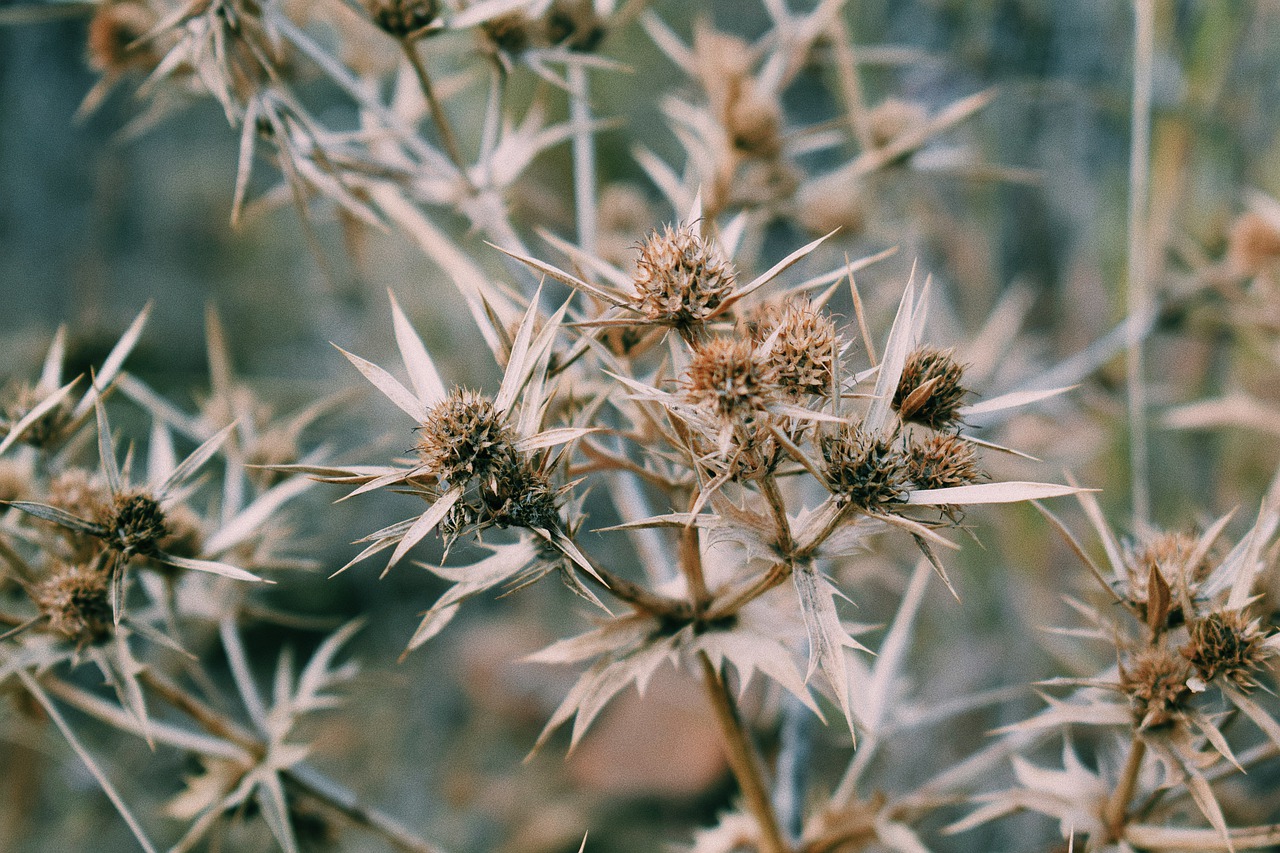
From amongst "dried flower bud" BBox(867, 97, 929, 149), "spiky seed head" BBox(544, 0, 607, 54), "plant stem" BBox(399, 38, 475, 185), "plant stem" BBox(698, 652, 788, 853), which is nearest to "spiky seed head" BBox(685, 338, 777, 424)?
"plant stem" BBox(698, 652, 788, 853)

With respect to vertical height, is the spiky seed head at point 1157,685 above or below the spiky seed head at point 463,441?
below

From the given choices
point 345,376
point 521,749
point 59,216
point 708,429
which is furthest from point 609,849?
point 59,216

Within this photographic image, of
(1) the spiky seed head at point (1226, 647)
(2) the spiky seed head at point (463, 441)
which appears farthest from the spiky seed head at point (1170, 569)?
(2) the spiky seed head at point (463, 441)

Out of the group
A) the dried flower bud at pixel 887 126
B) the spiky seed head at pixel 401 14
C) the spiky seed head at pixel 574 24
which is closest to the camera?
the spiky seed head at pixel 401 14

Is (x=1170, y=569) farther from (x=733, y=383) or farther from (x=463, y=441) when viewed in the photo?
(x=463, y=441)

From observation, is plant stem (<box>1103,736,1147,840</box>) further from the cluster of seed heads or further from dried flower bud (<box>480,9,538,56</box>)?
dried flower bud (<box>480,9,538,56</box>)

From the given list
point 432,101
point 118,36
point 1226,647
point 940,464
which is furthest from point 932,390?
point 118,36

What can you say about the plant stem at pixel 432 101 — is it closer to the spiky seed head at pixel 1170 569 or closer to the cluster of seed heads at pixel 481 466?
the cluster of seed heads at pixel 481 466
